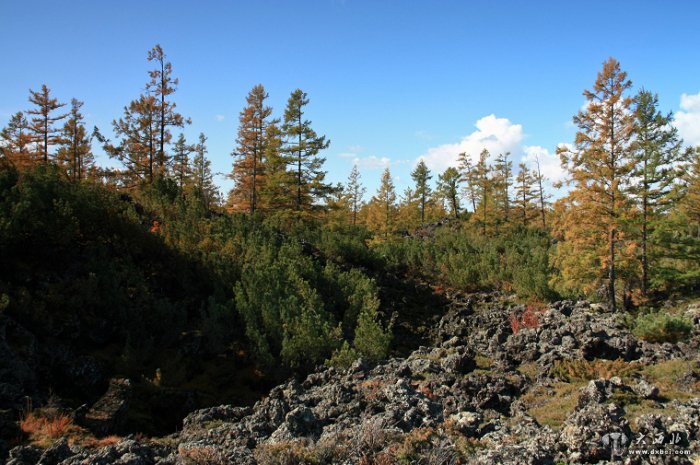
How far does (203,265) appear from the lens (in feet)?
55.8

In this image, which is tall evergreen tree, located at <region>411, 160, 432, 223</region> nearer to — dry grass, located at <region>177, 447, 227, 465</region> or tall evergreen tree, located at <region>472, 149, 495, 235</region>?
tall evergreen tree, located at <region>472, 149, 495, 235</region>

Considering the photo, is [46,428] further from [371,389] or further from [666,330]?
[666,330]

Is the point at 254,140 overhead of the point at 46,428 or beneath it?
overhead

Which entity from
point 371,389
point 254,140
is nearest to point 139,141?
point 254,140

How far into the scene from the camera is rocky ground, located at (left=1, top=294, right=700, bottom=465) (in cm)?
638

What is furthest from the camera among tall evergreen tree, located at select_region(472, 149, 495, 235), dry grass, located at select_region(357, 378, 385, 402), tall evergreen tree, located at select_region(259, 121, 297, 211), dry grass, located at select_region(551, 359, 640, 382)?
tall evergreen tree, located at select_region(472, 149, 495, 235)

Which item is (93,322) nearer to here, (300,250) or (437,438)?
(300,250)

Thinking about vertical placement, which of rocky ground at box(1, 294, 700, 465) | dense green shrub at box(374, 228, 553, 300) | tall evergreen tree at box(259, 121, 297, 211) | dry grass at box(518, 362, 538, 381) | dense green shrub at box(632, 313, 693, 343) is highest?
tall evergreen tree at box(259, 121, 297, 211)

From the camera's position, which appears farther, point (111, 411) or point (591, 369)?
point (591, 369)

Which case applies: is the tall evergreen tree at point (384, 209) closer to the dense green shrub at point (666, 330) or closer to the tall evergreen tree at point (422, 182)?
the tall evergreen tree at point (422, 182)

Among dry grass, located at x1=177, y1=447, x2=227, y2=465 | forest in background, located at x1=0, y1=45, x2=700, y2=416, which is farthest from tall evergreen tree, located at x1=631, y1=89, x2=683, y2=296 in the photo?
dry grass, located at x1=177, y1=447, x2=227, y2=465

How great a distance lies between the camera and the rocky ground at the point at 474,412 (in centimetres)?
638

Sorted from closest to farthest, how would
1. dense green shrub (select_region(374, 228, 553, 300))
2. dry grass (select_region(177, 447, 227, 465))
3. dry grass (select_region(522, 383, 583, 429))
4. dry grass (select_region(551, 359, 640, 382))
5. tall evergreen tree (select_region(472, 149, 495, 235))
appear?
dry grass (select_region(177, 447, 227, 465))
dry grass (select_region(522, 383, 583, 429))
dry grass (select_region(551, 359, 640, 382))
dense green shrub (select_region(374, 228, 553, 300))
tall evergreen tree (select_region(472, 149, 495, 235))

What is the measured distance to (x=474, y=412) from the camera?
852 centimetres
